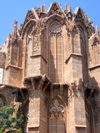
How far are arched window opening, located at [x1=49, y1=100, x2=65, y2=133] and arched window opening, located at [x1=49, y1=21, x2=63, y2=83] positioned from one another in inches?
85.6

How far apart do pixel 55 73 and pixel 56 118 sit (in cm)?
376

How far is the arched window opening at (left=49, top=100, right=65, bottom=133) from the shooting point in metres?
16.7

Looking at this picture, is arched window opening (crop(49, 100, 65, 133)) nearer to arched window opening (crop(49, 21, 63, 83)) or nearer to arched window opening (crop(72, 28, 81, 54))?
arched window opening (crop(49, 21, 63, 83))

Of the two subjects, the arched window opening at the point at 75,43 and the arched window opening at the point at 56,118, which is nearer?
the arched window opening at the point at 56,118

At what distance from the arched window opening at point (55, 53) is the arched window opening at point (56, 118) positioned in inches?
85.6

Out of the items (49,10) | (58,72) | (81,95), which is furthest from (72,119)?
(49,10)

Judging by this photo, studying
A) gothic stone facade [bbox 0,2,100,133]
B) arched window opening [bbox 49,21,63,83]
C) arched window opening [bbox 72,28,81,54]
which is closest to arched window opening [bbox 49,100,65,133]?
gothic stone facade [bbox 0,2,100,133]

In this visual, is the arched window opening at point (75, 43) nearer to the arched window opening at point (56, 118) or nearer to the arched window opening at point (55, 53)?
the arched window opening at point (55, 53)

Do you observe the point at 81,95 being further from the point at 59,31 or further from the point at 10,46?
the point at 10,46

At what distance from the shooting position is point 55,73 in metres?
19.0

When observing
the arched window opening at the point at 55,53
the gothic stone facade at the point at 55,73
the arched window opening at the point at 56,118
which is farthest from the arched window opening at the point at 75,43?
the arched window opening at the point at 56,118

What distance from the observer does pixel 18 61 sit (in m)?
20.6

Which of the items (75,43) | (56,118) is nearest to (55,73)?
(75,43)

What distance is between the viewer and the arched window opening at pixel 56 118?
1672 cm
